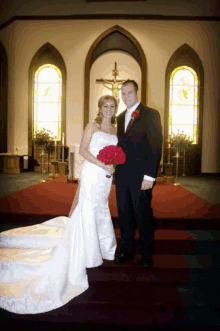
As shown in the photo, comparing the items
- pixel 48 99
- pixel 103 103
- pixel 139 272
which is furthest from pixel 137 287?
pixel 48 99

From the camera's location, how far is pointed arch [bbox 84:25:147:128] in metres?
9.46

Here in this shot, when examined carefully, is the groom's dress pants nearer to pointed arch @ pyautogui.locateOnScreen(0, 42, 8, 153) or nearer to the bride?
the bride

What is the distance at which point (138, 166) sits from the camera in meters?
2.43

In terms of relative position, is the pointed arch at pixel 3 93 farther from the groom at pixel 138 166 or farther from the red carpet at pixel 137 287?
the groom at pixel 138 166

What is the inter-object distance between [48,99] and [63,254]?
27.8ft

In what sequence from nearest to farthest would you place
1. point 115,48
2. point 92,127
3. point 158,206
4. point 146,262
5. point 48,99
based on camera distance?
point 146,262 → point 92,127 → point 158,206 → point 115,48 → point 48,99

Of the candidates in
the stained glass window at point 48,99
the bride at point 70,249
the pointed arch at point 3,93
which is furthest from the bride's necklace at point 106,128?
the pointed arch at point 3,93

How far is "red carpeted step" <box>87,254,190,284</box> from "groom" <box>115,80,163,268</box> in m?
0.09

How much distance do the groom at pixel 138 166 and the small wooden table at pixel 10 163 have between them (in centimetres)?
692

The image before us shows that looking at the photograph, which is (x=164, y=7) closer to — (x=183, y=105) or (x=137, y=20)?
(x=137, y=20)

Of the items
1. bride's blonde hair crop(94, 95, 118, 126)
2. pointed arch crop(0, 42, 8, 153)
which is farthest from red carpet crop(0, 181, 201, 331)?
pointed arch crop(0, 42, 8, 153)

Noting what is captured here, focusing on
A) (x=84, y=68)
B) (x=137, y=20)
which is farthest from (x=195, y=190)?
(x=137, y=20)

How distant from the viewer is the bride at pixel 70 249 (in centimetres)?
212

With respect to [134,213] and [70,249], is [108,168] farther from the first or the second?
[70,249]
